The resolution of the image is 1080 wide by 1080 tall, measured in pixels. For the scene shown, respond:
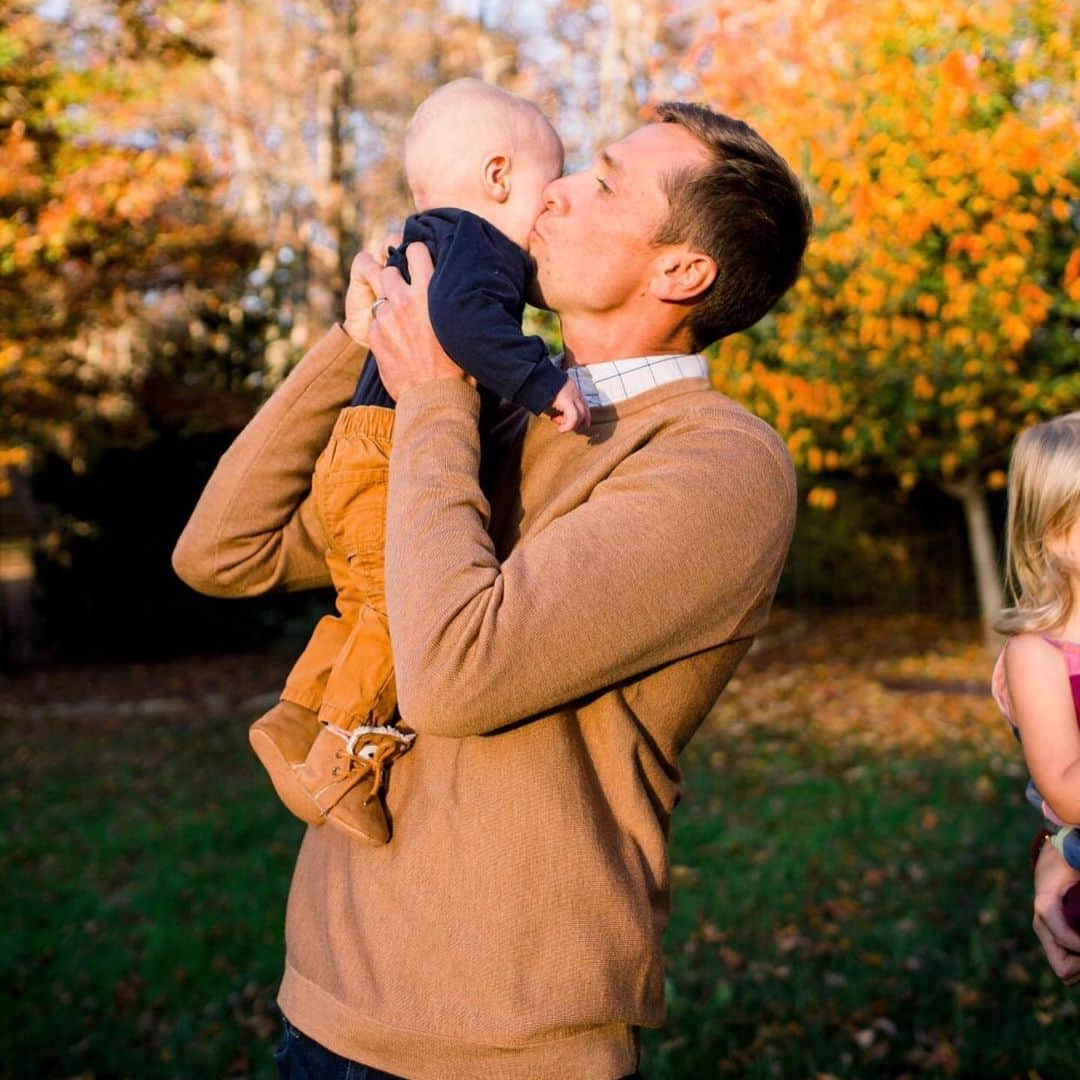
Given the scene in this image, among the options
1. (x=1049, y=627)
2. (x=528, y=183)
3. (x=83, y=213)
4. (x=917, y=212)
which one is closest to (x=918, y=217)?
(x=917, y=212)

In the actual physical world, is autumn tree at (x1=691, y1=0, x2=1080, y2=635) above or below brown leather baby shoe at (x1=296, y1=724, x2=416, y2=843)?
below

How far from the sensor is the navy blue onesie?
179cm

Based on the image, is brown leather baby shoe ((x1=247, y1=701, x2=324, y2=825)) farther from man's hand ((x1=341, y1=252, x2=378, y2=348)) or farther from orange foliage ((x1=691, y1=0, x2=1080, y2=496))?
orange foliage ((x1=691, y1=0, x2=1080, y2=496))

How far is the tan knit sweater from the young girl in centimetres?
57

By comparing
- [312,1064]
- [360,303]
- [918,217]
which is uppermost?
[360,303]

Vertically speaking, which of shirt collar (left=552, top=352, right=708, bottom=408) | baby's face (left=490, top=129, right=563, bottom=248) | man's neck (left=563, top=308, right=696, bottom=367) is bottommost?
shirt collar (left=552, top=352, right=708, bottom=408)

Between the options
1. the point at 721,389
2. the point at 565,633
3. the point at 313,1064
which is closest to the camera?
the point at 565,633

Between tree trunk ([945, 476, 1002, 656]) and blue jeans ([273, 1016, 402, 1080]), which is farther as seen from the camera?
tree trunk ([945, 476, 1002, 656])

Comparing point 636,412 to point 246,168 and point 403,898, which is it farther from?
point 246,168

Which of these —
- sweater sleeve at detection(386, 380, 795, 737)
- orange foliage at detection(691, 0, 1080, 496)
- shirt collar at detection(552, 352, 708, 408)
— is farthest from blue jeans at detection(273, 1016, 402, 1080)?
orange foliage at detection(691, 0, 1080, 496)

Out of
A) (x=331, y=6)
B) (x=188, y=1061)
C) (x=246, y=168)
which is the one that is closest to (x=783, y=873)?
(x=188, y=1061)

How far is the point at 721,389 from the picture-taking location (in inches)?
443

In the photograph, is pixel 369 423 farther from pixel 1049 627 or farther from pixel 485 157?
pixel 1049 627

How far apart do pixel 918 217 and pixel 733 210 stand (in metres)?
7.82
